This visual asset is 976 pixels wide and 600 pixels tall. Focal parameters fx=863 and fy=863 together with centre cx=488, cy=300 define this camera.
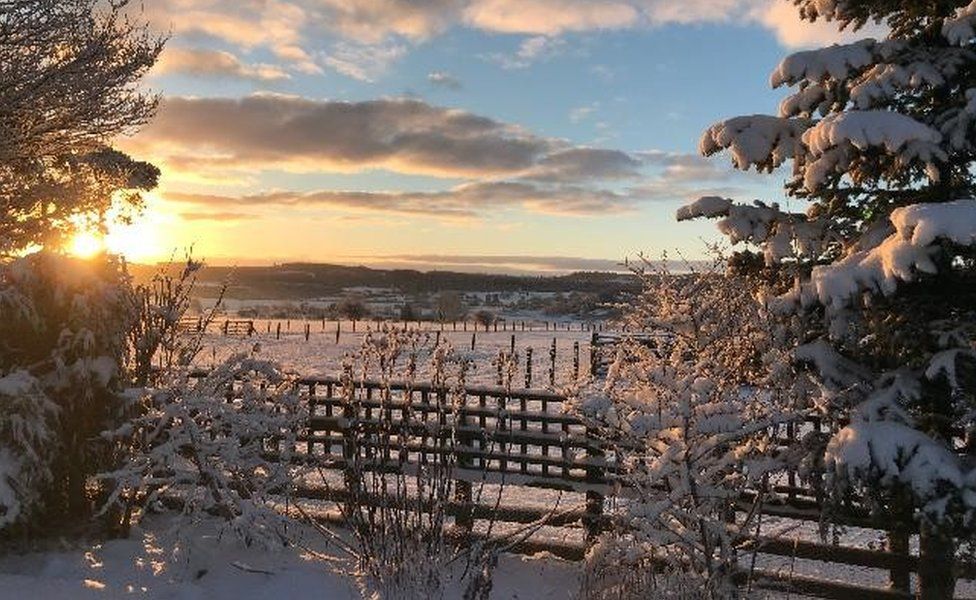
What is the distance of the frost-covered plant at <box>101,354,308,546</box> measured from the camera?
8727 mm

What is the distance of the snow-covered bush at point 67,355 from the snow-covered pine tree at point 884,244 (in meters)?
6.45

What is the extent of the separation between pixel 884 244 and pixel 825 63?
5.19 ft

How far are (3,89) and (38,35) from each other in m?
0.89

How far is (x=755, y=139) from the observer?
680 cm

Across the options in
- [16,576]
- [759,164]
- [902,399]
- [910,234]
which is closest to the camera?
[910,234]

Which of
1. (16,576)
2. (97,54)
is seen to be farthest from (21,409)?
(97,54)

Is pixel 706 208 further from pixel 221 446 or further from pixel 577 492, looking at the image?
pixel 221 446

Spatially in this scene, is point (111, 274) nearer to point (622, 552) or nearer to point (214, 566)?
point (214, 566)

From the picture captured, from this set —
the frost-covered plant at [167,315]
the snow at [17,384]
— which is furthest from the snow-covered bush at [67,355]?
the frost-covered plant at [167,315]

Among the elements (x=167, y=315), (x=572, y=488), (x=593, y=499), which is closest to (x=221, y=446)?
(x=167, y=315)

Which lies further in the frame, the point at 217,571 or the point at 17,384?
the point at 17,384

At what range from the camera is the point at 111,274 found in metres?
9.70

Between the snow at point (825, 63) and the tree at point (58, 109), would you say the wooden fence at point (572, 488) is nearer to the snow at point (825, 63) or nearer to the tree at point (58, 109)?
the snow at point (825, 63)

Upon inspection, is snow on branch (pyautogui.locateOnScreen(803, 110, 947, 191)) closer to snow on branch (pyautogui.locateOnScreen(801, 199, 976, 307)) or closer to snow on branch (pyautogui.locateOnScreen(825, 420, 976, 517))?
snow on branch (pyautogui.locateOnScreen(801, 199, 976, 307))
